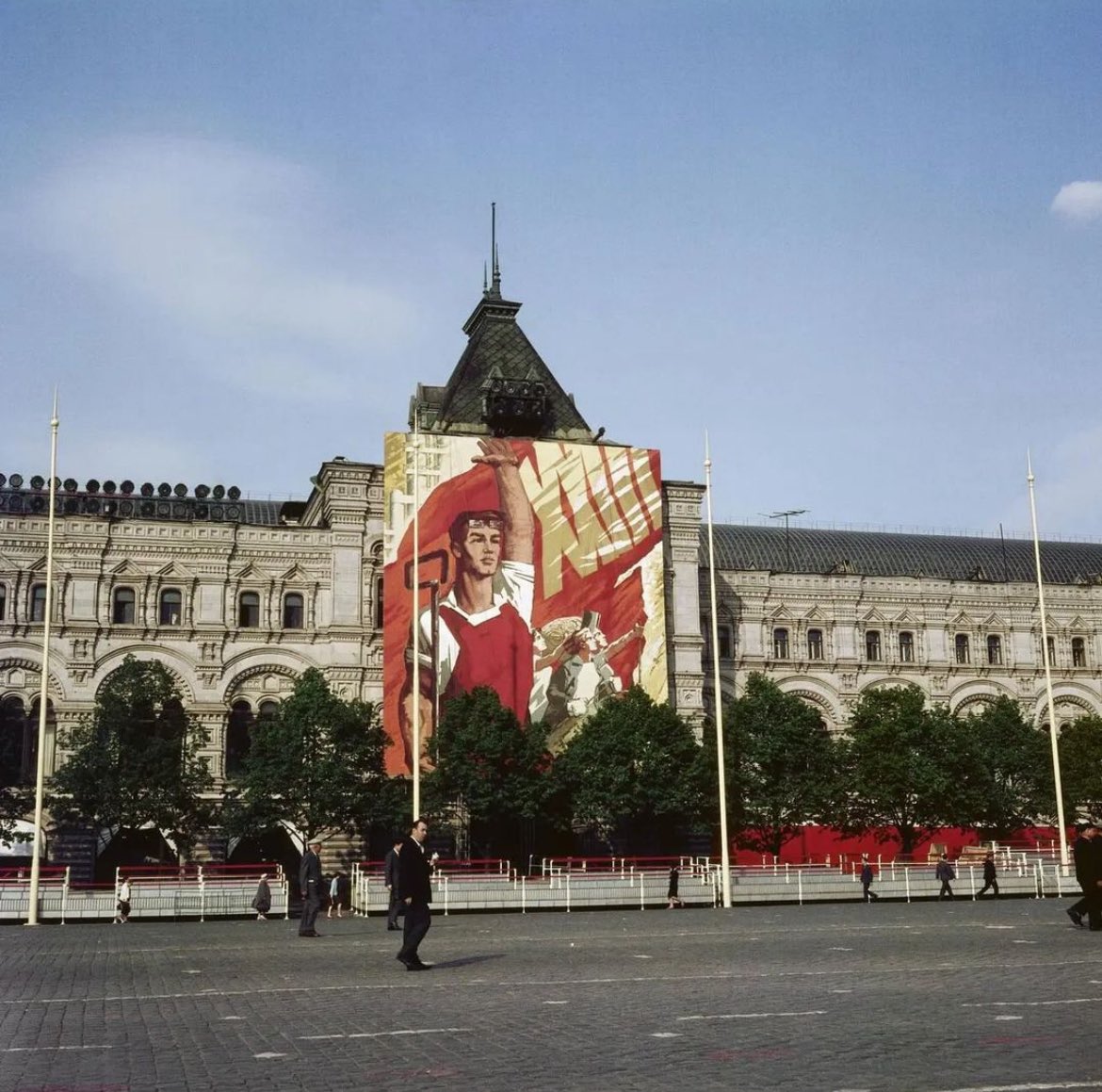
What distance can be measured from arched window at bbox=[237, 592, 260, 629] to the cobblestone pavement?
3868 centimetres

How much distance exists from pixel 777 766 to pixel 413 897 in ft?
142

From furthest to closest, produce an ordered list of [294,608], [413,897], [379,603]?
[379,603]
[294,608]
[413,897]

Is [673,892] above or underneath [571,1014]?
underneath

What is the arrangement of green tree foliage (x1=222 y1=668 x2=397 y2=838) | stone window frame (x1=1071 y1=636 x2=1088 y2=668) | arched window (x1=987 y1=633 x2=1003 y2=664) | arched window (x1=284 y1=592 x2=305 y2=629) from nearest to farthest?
green tree foliage (x1=222 y1=668 x2=397 y2=838) < arched window (x1=284 y1=592 x2=305 y2=629) < arched window (x1=987 y1=633 x2=1003 y2=664) < stone window frame (x1=1071 y1=636 x2=1088 y2=668)

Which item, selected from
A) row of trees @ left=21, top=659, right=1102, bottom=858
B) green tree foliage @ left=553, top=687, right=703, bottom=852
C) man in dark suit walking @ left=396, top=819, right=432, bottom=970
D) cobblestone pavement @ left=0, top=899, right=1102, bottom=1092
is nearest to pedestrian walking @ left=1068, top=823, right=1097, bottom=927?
cobblestone pavement @ left=0, top=899, right=1102, bottom=1092

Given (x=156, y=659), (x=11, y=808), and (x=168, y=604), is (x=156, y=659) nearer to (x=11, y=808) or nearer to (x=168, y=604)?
(x=168, y=604)

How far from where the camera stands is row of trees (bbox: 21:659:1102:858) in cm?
5544

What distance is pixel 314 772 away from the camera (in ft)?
182

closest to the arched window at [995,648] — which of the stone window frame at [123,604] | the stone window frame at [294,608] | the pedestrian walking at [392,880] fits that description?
the stone window frame at [294,608]

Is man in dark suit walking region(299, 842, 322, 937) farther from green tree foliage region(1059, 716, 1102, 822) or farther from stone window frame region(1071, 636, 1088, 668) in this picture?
stone window frame region(1071, 636, 1088, 668)

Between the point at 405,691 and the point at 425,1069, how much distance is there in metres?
51.6

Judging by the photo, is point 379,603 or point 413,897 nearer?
point 413,897

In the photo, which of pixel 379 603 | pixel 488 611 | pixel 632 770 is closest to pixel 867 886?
pixel 632 770

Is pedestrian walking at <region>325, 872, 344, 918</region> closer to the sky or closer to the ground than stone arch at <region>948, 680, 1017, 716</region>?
closer to the ground
